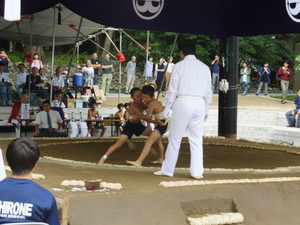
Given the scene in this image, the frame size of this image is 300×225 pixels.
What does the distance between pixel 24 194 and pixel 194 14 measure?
5657mm

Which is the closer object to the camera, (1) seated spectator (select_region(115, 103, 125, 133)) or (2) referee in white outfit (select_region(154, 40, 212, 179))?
(2) referee in white outfit (select_region(154, 40, 212, 179))

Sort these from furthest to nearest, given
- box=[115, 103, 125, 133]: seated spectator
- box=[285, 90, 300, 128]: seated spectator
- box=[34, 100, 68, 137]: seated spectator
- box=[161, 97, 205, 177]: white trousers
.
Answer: box=[285, 90, 300, 128]: seated spectator
box=[115, 103, 125, 133]: seated spectator
box=[34, 100, 68, 137]: seated spectator
box=[161, 97, 205, 177]: white trousers

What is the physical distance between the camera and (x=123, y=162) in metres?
6.23

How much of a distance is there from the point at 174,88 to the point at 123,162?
1.36m

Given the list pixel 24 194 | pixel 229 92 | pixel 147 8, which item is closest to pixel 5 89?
pixel 229 92

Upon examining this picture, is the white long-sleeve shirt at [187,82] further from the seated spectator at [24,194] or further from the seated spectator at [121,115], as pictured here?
the seated spectator at [121,115]

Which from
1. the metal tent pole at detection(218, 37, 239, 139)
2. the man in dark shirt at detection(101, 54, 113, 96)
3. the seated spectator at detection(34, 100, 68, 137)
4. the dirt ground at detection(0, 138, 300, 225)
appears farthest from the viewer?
the man in dark shirt at detection(101, 54, 113, 96)

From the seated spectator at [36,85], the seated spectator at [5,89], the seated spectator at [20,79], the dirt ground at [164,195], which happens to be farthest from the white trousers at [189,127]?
the seated spectator at [20,79]

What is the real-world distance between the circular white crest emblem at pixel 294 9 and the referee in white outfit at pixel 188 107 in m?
2.25

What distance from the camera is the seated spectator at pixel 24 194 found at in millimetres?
2350

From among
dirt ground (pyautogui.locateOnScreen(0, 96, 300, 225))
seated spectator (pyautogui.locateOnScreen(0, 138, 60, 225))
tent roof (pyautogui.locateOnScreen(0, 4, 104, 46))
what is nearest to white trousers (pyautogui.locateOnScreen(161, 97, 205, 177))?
dirt ground (pyautogui.locateOnScreen(0, 96, 300, 225))

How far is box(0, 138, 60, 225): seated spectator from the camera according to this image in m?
2.35

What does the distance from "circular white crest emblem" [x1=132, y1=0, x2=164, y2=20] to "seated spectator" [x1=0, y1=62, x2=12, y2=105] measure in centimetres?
480

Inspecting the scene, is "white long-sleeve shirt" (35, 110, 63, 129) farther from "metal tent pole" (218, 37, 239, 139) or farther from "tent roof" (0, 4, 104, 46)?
"tent roof" (0, 4, 104, 46)
